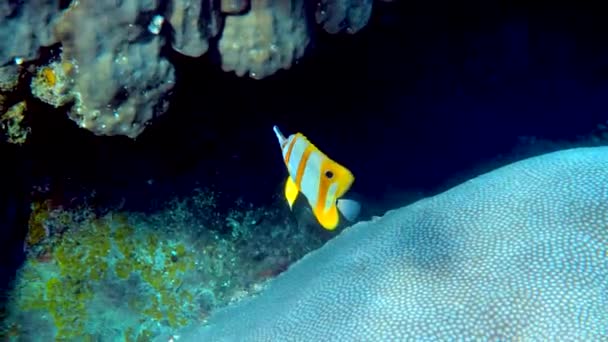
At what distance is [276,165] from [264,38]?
1.48 metres

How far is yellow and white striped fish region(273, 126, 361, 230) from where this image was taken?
7.40 ft

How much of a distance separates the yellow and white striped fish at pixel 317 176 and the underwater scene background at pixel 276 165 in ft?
0.31

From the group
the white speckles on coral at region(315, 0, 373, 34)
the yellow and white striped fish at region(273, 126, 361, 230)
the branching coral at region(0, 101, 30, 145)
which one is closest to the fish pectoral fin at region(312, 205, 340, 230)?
the yellow and white striped fish at region(273, 126, 361, 230)

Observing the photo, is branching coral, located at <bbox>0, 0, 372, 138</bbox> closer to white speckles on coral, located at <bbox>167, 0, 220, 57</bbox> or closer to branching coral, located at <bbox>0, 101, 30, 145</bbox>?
white speckles on coral, located at <bbox>167, 0, 220, 57</bbox>

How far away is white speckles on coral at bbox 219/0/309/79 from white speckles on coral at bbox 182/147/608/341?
3.84 feet

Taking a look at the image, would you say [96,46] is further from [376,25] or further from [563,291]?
[376,25]

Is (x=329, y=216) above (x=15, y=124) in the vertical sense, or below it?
below

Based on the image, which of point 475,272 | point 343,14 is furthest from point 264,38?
point 475,272

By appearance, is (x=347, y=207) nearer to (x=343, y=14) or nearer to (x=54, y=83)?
(x=343, y=14)

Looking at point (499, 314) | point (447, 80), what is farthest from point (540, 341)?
point (447, 80)

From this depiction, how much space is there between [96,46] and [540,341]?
7.68 ft

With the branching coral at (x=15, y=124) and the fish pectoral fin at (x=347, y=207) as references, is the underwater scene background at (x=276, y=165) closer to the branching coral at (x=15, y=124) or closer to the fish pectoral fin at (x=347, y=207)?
the branching coral at (x=15, y=124)

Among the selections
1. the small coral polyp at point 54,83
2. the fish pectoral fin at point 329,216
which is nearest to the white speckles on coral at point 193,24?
the small coral polyp at point 54,83

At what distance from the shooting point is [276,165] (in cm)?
389
